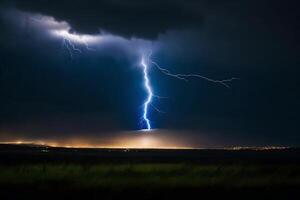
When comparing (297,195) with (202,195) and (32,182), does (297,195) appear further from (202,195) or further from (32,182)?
(32,182)

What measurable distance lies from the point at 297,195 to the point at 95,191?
7.16 m

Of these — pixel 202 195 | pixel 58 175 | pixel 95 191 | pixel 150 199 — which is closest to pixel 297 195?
pixel 202 195

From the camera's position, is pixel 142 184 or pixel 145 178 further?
pixel 145 178

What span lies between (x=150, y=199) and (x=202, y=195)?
8.77ft

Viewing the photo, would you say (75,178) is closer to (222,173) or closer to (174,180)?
(174,180)

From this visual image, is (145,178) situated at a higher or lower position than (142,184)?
higher

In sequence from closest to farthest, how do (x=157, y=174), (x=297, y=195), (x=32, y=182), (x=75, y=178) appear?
(x=297, y=195) → (x=32, y=182) → (x=75, y=178) → (x=157, y=174)

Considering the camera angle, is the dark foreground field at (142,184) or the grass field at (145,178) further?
the grass field at (145,178)

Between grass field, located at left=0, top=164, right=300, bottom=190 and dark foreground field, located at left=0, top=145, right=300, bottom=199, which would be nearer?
dark foreground field, located at left=0, top=145, right=300, bottom=199

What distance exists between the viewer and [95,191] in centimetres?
2203

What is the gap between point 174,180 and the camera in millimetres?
26297

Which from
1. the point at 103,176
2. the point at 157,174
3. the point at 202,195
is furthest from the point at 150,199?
the point at 157,174

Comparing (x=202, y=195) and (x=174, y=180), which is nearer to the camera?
(x=202, y=195)

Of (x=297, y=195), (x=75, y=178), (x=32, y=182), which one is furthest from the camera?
(x=75, y=178)
